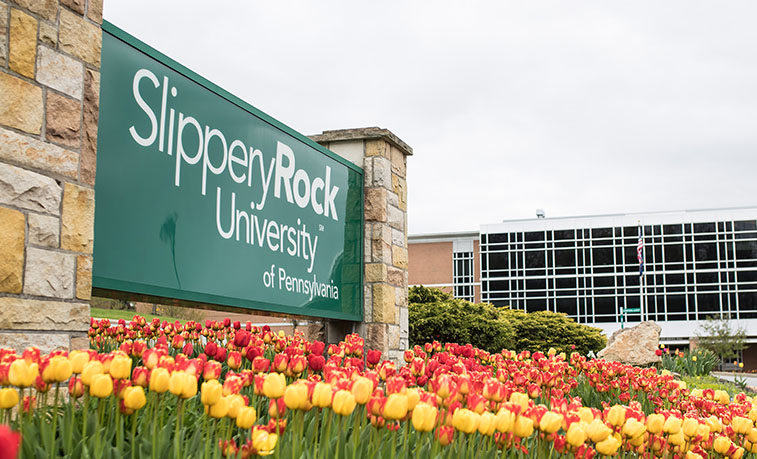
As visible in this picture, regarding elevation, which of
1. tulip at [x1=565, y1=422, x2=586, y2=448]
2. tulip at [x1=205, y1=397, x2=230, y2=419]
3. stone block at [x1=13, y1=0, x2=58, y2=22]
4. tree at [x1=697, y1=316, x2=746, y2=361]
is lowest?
tree at [x1=697, y1=316, x2=746, y2=361]

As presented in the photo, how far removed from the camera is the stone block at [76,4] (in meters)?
3.44

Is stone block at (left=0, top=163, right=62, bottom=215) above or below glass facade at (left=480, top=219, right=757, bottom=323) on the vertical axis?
below

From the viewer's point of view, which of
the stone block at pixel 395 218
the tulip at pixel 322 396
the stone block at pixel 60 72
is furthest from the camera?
the stone block at pixel 395 218

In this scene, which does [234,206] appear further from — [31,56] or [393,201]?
[393,201]

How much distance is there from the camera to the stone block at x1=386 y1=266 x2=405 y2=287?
23.3 ft

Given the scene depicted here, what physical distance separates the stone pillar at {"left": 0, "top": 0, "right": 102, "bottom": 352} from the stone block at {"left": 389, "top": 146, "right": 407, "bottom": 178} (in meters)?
4.12

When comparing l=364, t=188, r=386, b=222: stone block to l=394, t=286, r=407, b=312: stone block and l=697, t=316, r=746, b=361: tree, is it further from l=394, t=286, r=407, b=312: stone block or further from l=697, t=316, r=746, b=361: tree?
l=697, t=316, r=746, b=361: tree

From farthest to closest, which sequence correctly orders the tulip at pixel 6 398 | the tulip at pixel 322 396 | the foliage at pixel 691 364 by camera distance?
the foliage at pixel 691 364
the tulip at pixel 322 396
the tulip at pixel 6 398

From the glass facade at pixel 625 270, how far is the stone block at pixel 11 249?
49127mm

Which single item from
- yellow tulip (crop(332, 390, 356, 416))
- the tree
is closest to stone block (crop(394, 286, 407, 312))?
yellow tulip (crop(332, 390, 356, 416))

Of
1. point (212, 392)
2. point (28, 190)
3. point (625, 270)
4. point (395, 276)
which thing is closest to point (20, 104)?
point (28, 190)

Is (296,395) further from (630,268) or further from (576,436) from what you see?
(630,268)

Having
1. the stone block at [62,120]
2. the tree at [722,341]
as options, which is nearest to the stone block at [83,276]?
the stone block at [62,120]

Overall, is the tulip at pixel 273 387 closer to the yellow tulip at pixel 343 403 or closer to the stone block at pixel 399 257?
the yellow tulip at pixel 343 403
